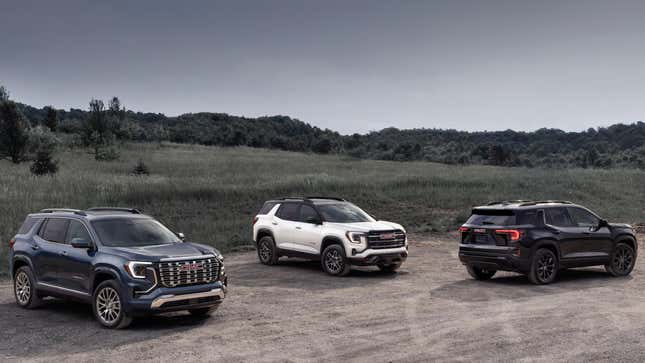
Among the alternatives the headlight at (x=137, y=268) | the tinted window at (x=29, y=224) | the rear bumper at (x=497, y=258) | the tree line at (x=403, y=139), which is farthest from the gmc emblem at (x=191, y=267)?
the tree line at (x=403, y=139)

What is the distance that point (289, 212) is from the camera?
18.5 meters

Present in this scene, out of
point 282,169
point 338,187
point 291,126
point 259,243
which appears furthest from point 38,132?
point 291,126

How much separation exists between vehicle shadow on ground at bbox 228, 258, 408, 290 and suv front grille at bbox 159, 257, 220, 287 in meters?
4.23

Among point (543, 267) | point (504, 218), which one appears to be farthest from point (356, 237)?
point (543, 267)

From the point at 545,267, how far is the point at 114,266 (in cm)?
960

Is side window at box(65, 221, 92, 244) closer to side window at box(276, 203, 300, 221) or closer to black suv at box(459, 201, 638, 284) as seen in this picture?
side window at box(276, 203, 300, 221)

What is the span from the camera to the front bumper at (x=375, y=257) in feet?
53.2

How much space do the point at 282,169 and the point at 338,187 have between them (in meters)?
18.0

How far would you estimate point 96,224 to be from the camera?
454 inches

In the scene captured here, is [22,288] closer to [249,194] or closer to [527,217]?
[527,217]

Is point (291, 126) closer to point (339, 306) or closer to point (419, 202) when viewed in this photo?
point (419, 202)

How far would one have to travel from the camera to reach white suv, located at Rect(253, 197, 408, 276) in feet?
53.7

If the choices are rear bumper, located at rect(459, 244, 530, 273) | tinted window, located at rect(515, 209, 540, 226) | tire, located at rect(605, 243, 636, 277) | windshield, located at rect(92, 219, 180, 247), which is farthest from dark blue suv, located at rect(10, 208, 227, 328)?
tire, located at rect(605, 243, 636, 277)

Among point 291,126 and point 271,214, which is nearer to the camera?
point 271,214
